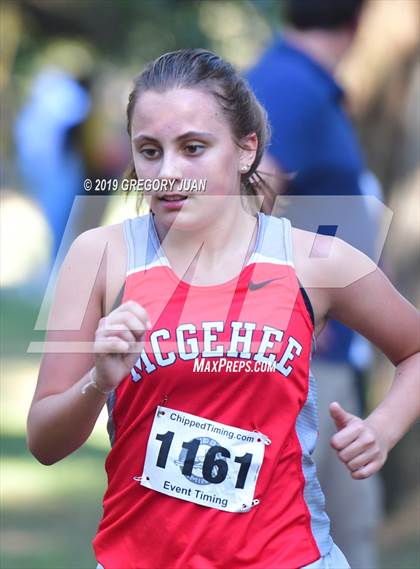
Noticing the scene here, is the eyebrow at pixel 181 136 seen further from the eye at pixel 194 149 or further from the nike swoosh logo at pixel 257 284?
the nike swoosh logo at pixel 257 284

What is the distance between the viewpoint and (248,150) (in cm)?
284

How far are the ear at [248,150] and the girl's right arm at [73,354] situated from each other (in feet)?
1.12

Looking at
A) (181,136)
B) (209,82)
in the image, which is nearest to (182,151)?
(181,136)

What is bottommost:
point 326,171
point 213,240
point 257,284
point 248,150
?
point 257,284

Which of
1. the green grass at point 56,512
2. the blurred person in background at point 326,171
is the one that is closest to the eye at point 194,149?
the blurred person in background at point 326,171

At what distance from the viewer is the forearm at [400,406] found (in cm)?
277

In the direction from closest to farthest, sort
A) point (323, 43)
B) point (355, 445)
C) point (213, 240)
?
point (355, 445), point (213, 240), point (323, 43)

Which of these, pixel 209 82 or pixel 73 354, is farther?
pixel 209 82

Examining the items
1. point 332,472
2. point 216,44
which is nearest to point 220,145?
point 332,472

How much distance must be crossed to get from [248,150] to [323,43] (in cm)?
176

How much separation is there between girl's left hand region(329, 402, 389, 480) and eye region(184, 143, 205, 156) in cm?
60

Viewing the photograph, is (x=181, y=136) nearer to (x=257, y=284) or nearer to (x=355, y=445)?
(x=257, y=284)

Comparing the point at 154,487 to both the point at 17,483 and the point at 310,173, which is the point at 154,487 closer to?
the point at 310,173

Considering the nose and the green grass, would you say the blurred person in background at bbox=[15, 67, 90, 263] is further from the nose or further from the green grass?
the nose
